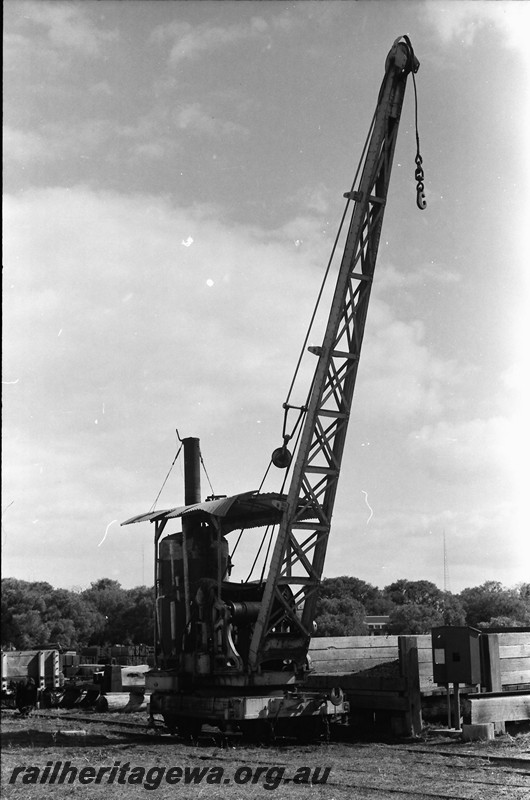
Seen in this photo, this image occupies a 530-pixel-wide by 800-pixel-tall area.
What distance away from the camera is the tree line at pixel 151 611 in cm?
3566

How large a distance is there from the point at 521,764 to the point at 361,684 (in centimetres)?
409

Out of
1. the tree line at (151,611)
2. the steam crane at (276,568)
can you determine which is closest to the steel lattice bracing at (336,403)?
the steam crane at (276,568)

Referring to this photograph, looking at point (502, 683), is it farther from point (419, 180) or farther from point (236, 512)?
point (419, 180)

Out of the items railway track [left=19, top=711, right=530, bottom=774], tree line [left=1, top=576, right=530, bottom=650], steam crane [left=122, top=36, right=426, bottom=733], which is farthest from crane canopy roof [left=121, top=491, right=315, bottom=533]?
tree line [left=1, top=576, right=530, bottom=650]

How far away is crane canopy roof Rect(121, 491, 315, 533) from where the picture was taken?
45.2 ft

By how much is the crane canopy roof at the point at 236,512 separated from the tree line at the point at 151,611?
16.5 metres

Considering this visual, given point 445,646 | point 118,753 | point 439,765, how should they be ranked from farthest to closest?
point 445,646 → point 118,753 → point 439,765

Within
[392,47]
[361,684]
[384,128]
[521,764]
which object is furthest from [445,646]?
A: [392,47]

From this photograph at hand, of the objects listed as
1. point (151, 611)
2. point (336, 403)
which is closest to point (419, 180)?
point (336, 403)

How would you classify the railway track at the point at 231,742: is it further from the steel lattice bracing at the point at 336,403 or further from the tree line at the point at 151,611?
the tree line at the point at 151,611

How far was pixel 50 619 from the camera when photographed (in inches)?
1609

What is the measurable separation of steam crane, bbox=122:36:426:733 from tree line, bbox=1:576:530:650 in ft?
54.0

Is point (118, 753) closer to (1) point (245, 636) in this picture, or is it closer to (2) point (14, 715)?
(1) point (245, 636)

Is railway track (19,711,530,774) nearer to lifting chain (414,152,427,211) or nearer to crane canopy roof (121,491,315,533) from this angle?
crane canopy roof (121,491,315,533)
